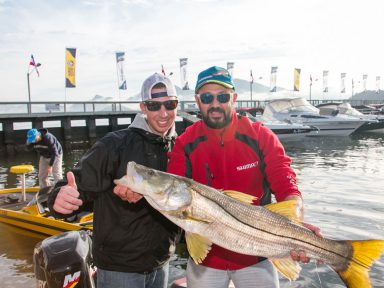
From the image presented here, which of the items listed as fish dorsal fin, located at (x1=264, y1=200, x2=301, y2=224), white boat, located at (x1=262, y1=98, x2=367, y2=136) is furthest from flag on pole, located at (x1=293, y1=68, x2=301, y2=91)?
fish dorsal fin, located at (x1=264, y1=200, x2=301, y2=224)

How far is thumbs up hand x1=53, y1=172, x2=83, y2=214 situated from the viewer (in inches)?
132

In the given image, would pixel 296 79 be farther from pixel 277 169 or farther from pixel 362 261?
pixel 362 261

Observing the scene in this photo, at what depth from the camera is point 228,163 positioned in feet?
12.9

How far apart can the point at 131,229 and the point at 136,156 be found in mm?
767

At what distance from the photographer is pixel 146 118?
414cm

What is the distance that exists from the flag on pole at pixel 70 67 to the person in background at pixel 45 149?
29.2 meters

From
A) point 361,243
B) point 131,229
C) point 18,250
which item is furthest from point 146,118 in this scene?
point 18,250

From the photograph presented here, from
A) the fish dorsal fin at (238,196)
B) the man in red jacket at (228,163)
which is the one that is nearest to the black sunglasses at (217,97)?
the man in red jacket at (228,163)

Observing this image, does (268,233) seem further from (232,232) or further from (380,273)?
(380,273)

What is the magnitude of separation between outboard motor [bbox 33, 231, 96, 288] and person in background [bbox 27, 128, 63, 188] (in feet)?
27.7

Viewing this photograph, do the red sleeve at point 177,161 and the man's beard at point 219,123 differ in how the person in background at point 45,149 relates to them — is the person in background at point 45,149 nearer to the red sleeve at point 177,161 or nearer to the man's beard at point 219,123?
the red sleeve at point 177,161

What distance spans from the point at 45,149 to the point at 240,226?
1092cm

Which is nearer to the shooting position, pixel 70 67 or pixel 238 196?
pixel 238 196

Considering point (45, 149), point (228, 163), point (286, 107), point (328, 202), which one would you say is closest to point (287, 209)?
point (228, 163)
